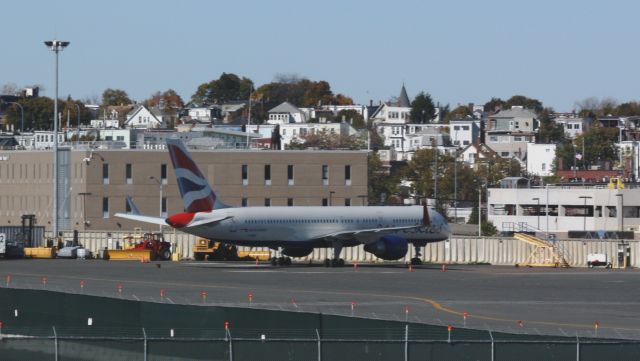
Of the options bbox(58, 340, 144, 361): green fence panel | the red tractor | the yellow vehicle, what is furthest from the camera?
the red tractor

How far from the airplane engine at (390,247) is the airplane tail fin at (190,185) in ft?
29.0

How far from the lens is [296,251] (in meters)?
77.9

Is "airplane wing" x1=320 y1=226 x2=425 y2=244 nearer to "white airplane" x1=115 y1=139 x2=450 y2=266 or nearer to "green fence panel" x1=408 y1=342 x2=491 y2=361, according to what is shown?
"white airplane" x1=115 y1=139 x2=450 y2=266

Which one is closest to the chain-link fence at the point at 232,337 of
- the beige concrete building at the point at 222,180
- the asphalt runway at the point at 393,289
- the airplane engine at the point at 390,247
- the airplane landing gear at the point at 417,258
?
the asphalt runway at the point at 393,289

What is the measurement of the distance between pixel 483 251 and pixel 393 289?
29157 mm

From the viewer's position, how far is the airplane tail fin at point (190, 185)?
73.3m

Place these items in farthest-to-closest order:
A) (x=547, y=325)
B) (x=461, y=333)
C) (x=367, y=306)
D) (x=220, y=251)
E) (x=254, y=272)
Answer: (x=220, y=251), (x=254, y=272), (x=367, y=306), (x=547, y=325), (x=461, y=333)

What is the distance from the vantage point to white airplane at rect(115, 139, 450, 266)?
2884 inches

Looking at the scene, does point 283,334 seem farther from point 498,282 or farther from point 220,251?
point 220,251

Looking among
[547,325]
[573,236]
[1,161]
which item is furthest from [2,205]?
[547,325]

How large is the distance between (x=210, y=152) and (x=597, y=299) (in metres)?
61.3

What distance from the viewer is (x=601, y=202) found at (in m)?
116

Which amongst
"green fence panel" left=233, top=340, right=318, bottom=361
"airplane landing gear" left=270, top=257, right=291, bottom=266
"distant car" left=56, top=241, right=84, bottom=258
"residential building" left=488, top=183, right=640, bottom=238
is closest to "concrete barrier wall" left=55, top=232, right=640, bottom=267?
"airplane landing gear" left=270, top=257, right=291, bottom=266

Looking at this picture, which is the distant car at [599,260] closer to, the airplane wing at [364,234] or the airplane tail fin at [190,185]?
the airplane wing at [364,234]
